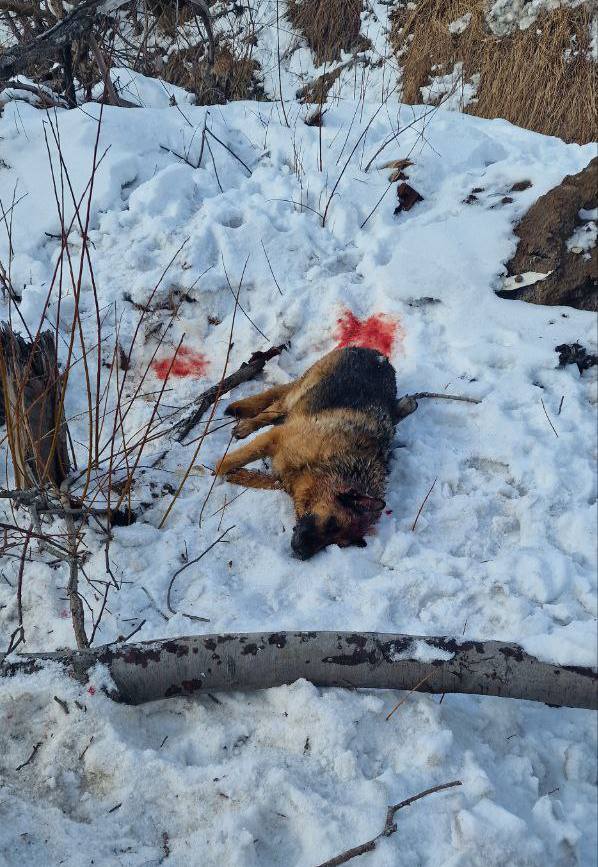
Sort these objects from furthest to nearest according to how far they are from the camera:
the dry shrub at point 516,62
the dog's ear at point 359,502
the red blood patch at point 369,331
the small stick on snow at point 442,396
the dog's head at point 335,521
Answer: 1. the dry shrub at point 516,62
2. the red blood patch at point 369,331
3. the small stick on snow at point 442,396
4. the dog's ear at point 359,502
5. the dog's head at point 335,521

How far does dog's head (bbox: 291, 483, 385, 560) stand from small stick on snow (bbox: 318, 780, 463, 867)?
1.40 metres

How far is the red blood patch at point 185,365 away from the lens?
4709mm

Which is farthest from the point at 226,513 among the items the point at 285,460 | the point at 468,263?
the point at 468,263

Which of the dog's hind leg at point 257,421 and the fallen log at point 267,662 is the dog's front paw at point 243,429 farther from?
the fallen log at point 267,662

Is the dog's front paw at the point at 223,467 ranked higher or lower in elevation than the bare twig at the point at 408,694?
higher

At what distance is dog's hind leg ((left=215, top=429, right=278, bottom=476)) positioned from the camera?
404 centimetres

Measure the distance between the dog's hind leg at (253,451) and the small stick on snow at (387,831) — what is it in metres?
2.22

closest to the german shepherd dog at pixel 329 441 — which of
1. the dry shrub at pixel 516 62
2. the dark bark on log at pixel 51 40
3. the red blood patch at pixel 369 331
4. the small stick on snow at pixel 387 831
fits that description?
the red blood patch at pixel 369 331

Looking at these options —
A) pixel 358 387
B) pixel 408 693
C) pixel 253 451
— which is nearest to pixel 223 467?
pixel 253 451

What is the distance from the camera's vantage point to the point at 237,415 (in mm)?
4539

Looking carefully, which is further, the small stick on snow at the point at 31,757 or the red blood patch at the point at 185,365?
the red blood patch at the point at 185,365

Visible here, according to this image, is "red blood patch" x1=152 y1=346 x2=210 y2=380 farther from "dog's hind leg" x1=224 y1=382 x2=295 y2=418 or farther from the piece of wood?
"dog's hind leg" x1=224 y1=382 x2=295 y2=418

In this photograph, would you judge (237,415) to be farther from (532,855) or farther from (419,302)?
(532,855)

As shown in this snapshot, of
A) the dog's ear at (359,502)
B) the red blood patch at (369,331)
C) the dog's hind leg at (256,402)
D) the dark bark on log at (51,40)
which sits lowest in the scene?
the dog's ear at (359,502)
